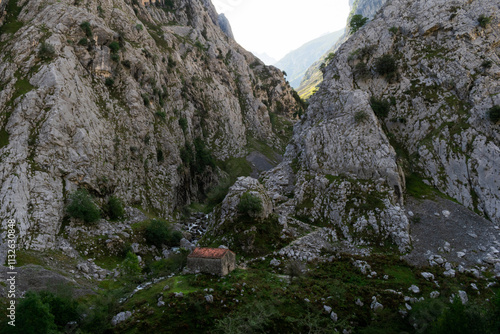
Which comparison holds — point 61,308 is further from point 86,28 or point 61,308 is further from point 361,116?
point 86,28

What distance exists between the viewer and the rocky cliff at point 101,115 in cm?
4328

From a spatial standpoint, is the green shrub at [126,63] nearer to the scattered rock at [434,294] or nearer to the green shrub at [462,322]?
the scattered rock at [434,294]

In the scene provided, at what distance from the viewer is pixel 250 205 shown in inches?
1815

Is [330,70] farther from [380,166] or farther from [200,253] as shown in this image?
[200,253]

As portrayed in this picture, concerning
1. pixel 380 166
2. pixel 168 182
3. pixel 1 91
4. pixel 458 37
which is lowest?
pixel 380 166

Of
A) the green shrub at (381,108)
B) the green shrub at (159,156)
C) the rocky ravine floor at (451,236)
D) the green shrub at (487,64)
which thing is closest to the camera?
the rocky ravine floor at (451,236)

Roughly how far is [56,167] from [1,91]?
1825cm

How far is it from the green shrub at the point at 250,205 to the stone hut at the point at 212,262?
9.84 m

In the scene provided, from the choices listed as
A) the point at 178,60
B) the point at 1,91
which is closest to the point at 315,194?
the point at 1,91

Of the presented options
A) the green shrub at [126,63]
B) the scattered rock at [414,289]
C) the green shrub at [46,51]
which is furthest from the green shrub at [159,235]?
the green shrub at [126,63]

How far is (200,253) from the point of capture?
38156 mm

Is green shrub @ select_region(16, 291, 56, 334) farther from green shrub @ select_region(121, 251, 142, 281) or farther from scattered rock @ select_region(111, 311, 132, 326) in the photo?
green shrub @ select_region(121, 251, 142, 281)

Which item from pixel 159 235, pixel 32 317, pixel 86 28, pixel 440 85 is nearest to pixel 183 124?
pixel 86 28

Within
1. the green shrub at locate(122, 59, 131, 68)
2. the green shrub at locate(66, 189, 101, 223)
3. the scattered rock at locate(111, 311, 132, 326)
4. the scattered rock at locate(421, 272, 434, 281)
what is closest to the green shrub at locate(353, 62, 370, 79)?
the scattered rock at locate(421, 272, 434, 281)
